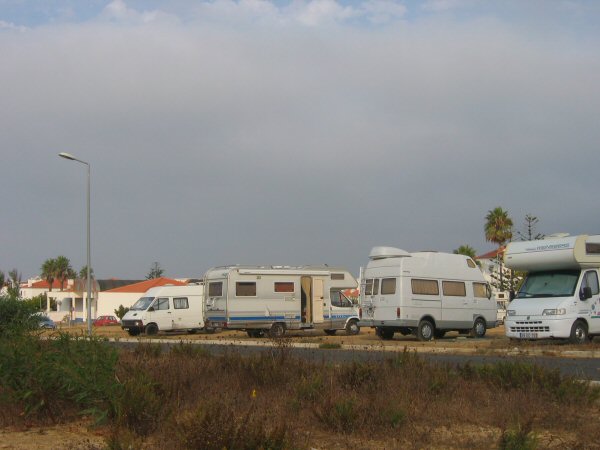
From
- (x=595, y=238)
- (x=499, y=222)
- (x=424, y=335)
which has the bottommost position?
(x=424, y=335)

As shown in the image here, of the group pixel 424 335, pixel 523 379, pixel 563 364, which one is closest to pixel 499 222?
pixel 424 335

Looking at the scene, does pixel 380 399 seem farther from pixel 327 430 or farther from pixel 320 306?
pixel 320 306

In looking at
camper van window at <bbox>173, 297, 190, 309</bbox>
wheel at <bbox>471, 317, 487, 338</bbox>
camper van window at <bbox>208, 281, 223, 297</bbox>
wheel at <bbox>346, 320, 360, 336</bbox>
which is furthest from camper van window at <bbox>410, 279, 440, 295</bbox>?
camper van window at <bbox>173, 297, 190, 309</bbox>

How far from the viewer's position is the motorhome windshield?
787 inches

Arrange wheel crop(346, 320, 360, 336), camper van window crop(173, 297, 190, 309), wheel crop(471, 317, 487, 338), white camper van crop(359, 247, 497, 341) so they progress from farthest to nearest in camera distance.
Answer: camper van window crop(173, 297, 190, 309)
wheel crop(346, 320, 360, 336)
wheel crop(471, 317, 487, 338)
white camper van crop(359, 247, 497, 341)

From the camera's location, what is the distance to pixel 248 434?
619cm

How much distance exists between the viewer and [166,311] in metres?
33.5

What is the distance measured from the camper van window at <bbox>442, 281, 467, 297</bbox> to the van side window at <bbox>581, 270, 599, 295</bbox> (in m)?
6.11

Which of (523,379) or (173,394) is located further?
(523,379)

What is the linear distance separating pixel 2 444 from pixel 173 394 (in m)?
1.92

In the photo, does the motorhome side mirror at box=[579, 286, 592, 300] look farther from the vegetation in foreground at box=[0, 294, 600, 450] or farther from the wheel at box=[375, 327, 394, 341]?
the vegetation in foreground at box=[0, 294, 600, 450]

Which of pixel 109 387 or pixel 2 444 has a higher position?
pixel 109 387

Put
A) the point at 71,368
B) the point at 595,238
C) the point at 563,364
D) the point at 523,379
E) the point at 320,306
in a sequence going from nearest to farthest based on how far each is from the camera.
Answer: the point at 71,368
the point at 523,379
the point at 563,364
the point at 595,238
the point at 320,306

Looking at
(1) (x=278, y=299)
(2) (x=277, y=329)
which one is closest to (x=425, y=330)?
(1) (x=278, y=299)
